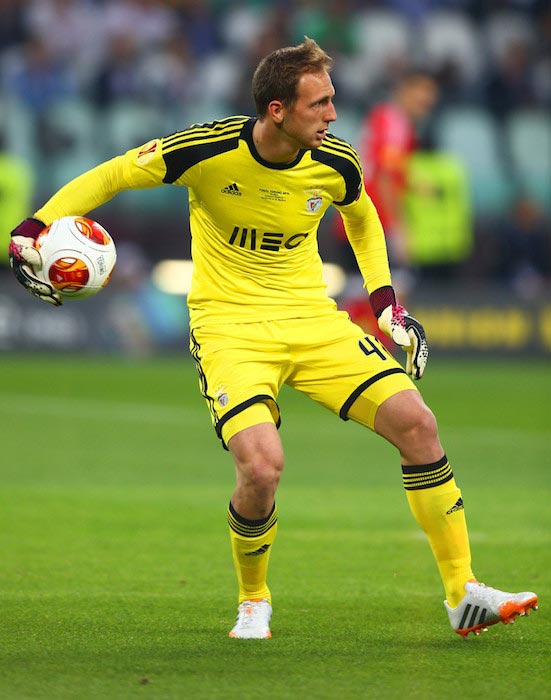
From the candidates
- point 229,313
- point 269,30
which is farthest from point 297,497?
point 269,30

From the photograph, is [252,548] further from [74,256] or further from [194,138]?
[194,138]

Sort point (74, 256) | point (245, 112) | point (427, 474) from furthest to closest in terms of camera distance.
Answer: point (245, 112)
point (427, 474)
point (74, 256)

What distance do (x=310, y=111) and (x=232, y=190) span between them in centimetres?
47

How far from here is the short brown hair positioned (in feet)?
17.1

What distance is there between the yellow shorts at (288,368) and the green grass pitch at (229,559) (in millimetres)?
835

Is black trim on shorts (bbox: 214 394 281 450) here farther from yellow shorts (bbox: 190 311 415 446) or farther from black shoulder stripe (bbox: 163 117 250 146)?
black shoulder stripe (bbox: 163 117 250 146)

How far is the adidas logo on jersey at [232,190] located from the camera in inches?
213

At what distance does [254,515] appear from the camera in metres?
5.22

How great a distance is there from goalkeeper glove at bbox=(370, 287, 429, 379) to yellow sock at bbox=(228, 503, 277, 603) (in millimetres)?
775

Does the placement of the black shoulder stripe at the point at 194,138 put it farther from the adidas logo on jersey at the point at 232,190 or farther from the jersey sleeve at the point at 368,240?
the jersey sleeve at the point at 368,240

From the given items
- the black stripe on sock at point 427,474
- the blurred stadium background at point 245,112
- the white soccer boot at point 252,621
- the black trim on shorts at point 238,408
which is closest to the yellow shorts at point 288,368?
the black trim on shorts at point 238,408

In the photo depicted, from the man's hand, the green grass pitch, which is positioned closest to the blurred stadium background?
the green grass pitch

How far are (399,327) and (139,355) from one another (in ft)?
36.7

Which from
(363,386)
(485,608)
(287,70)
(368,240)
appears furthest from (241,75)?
(485,608)
